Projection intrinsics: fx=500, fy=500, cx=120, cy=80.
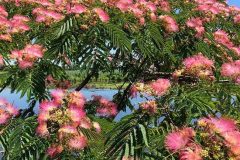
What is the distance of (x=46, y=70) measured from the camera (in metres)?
4.93

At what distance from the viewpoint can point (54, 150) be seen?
388 centimetres

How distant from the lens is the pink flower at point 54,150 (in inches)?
151

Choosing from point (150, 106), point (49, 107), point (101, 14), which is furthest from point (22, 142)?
point (101, 14)

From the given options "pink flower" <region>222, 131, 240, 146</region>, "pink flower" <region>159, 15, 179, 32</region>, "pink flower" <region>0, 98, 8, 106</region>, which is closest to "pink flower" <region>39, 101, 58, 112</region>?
"pink flower" <region>0, 98, 8, 106</region>

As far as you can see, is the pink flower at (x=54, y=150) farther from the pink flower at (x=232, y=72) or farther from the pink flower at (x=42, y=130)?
the pink flower at (x=232, y=72)

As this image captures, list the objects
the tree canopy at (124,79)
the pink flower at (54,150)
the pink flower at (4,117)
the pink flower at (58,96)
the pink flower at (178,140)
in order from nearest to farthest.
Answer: the pink flower at (178,140)
the tree canopy at (124,79)
the pink flower at (54,150)
the pink flower at (58,96)
the pink flower at (4,117)

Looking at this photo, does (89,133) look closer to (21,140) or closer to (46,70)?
(21,140)

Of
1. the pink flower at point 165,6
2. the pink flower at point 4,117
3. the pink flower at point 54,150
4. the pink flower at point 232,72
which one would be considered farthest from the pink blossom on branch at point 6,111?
the pink flower at point 165,6

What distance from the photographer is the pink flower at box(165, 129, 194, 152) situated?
2837mm

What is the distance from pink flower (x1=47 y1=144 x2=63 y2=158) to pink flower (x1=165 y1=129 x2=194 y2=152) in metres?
1.17

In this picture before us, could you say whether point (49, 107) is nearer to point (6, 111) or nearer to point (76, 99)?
point (76, 99)

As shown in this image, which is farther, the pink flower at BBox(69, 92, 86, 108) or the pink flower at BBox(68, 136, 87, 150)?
the pink flower at BBox(69, 92, 86, 108)

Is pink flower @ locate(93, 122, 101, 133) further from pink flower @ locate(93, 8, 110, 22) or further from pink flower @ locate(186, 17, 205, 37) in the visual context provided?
pink flower @ locate(186, 17, 205, 37)

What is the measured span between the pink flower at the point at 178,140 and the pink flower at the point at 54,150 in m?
1.17
